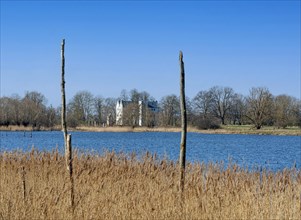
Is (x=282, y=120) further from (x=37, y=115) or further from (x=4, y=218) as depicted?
(x=4, y=218)

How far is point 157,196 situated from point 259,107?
2564 inches

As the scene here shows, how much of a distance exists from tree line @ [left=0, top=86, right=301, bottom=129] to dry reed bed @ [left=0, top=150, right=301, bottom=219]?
194 ft

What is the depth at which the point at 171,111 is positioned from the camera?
7475cm

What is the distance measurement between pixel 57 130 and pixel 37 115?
171 inches

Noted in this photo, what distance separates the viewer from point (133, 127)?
69.5m

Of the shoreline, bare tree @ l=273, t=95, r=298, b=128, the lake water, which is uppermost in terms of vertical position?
bare tree @ l=273, t=95, r=298, b=128

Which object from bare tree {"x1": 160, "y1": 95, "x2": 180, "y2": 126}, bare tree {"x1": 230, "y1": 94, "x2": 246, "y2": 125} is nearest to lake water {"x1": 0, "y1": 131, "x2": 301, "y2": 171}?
bare tree {"x1": 160, "y1": 95, "x2": 180, "y2": 126}

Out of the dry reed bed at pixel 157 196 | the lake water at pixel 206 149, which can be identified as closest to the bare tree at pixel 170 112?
the lake water at pixel 206 149

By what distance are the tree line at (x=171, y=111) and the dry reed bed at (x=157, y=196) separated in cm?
5913

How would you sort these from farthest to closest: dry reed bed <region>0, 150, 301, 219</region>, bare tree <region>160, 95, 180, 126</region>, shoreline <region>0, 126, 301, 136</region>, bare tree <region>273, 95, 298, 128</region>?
bare tree <region>160, 95, 180, 126</region> < bare tree <region>273, 95, 298, 128</region> < shoreline <region>0, 126, 301, 136</region> < dry reed bed <region>0, 150, 301, 219</region>

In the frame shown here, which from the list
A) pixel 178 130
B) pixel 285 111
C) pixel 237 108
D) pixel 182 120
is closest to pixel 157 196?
pixel 182 120

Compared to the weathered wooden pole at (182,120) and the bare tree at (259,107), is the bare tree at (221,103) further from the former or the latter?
the weathered wooden pole at (182,120)

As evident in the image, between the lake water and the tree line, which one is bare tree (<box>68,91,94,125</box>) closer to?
the tree line

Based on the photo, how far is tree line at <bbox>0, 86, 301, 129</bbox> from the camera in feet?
228
